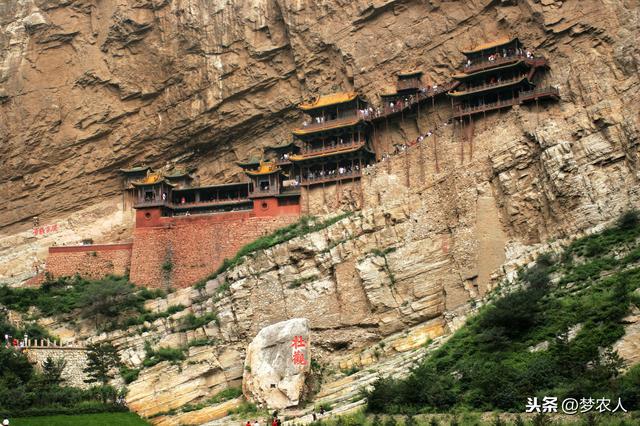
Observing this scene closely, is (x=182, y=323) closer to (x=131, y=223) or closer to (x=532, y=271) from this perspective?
(x=131, y=223)

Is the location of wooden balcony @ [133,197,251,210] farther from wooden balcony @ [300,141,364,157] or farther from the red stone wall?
wooden balcony @ [300,141,364,157]

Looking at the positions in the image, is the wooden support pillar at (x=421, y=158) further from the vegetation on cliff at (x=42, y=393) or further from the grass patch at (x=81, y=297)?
the vegetation on cliff at (x=42, y=393)

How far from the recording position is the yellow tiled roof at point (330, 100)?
5228 centimetres

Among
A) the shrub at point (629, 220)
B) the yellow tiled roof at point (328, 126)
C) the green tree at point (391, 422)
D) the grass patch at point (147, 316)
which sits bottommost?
the green tree at point (391, 422)

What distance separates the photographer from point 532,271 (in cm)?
3691

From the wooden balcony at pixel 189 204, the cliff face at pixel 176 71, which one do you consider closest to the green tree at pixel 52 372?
the wooden balcony at pixel 189 204

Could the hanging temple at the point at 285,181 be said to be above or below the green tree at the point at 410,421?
above

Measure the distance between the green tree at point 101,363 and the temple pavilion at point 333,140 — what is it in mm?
14307

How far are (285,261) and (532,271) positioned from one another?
14091 millimetres

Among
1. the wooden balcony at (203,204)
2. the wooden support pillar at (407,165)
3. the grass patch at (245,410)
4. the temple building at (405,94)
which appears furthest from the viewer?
the wooden balcony at (203,204)

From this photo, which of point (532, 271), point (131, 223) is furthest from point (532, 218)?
point (131, 223)

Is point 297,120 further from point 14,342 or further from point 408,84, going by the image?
point 14,342

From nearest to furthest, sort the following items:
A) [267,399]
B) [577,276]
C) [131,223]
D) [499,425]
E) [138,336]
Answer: [499,425] → [577,276] → [267,399] → [138,336] → [131,223]

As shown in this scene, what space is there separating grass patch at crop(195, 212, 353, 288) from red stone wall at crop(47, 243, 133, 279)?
6551mm
